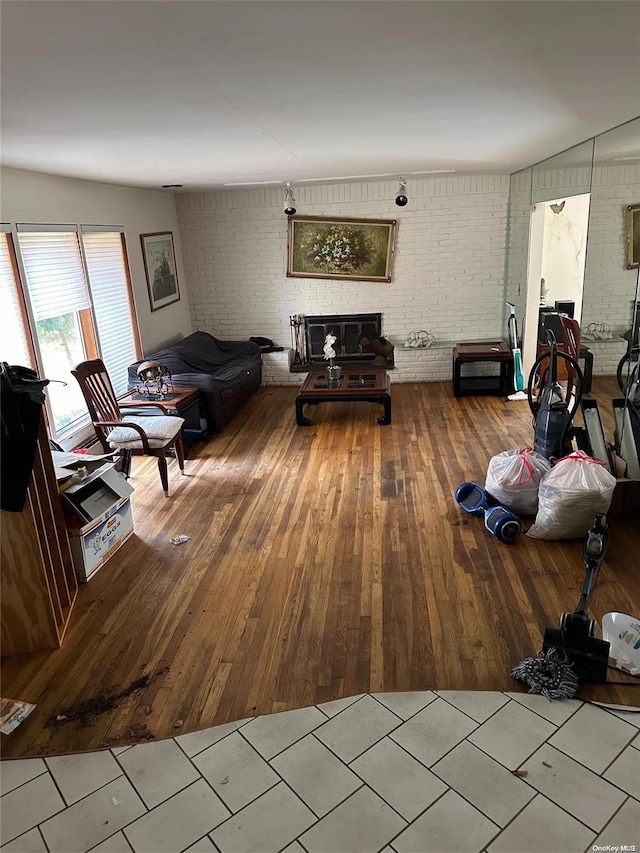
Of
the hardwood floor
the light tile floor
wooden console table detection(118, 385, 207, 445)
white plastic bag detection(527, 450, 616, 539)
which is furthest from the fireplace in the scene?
the light tile floor

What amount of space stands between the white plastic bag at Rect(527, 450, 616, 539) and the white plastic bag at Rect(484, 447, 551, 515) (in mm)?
205

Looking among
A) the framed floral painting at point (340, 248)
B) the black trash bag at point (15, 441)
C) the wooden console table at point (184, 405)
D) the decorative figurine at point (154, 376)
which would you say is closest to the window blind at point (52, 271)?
the decorative figurine at point (154, 376)

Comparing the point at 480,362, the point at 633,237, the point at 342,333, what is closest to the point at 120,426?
the point at 342,333

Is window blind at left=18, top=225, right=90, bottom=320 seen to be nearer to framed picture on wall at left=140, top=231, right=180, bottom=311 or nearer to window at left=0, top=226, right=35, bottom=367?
window at left=0, top=226, right=35, bottom=367

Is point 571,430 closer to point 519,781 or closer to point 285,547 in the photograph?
point 285,547

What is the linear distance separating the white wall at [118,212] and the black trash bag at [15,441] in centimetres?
212

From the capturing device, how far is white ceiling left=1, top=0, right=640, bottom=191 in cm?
155

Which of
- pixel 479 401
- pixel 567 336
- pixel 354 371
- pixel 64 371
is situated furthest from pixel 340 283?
pixel 64 371

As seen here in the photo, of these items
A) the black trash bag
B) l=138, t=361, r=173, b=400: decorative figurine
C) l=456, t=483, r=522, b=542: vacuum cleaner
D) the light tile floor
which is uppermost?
the black trash bag

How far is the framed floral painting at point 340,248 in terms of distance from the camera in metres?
7.38

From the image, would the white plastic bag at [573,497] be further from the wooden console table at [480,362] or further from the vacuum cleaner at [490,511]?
the wooden console table at [480,362]

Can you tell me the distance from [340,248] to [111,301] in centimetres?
315

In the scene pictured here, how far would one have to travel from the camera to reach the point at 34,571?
2.83m

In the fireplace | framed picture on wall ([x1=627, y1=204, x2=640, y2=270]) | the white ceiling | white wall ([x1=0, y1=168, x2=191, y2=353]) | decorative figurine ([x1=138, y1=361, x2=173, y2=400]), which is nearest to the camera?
the white ceiling
